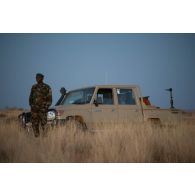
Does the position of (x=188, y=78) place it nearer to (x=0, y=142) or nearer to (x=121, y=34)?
(x=121, y=34)

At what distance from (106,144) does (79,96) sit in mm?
1918

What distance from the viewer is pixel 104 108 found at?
738cm

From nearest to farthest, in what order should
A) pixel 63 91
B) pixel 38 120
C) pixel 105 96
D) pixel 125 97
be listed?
pixel 38 120, pixel 105 96, pixel 125 97, pixel 63 91

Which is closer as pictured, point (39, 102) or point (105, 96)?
point (39, 102)

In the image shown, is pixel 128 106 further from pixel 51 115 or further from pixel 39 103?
pixel 39 103

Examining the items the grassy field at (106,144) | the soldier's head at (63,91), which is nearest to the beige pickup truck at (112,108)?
the soldier's head at (63,91)

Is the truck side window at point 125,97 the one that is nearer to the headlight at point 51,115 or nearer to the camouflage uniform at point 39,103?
the headlight at point 51,115

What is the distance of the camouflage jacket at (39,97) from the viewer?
705 centimetres

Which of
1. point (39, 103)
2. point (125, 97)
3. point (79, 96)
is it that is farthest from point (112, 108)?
point (39, 103)

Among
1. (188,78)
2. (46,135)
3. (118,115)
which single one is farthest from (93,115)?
(188,78)

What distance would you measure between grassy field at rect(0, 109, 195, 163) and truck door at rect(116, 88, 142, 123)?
23 cm

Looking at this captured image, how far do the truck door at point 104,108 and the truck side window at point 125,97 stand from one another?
0.18m

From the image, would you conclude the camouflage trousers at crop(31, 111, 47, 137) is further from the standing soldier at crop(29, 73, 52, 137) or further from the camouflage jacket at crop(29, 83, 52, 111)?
the camouflage jacket at crop(29, 83, 52, 111)

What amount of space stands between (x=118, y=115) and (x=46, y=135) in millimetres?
1807
